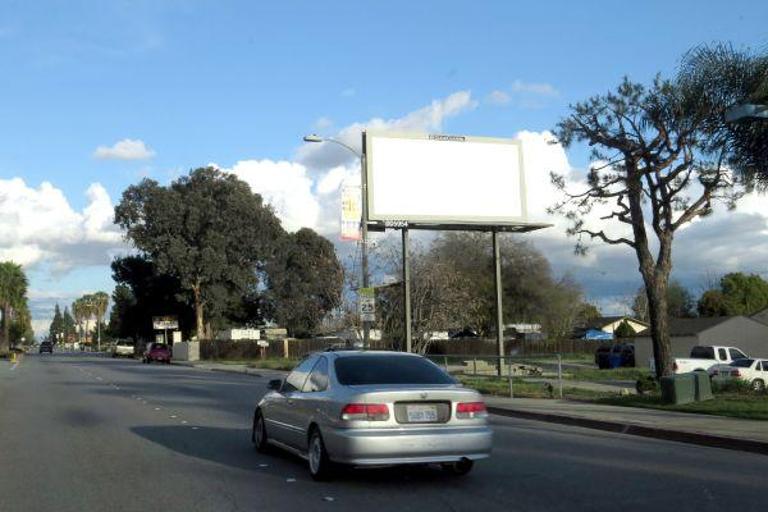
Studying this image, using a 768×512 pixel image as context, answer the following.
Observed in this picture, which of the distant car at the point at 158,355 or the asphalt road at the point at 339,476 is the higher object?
the distant car at the point at 158,355

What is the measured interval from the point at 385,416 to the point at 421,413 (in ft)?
1.36

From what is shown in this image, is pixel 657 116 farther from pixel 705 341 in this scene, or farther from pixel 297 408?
pixel 705 341

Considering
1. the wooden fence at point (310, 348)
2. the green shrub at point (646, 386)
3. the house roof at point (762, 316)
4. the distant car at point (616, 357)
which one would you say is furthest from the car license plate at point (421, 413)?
the wooden fence at point (310, 348)

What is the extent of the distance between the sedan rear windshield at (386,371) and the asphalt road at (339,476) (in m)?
1.11

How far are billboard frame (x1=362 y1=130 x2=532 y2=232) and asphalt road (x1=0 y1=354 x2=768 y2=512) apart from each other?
1891 centimetres

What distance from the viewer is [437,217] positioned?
114 feet

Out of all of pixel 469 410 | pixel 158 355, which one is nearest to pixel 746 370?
pixel 469 410

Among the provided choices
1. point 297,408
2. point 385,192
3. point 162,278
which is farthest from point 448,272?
point 297,408

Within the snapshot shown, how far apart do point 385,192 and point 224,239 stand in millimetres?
33044

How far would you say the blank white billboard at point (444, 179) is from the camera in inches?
1332

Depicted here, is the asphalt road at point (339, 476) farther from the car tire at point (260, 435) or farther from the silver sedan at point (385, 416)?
the silver sedan at point (385, 416)

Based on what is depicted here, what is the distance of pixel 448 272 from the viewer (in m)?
48.0

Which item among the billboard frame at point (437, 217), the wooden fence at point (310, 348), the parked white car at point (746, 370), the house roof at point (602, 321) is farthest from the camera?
the house roof at point (602, 321)

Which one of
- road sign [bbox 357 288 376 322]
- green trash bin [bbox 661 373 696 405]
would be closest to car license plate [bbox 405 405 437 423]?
green trash bin [bbox 661 373 696 405]
